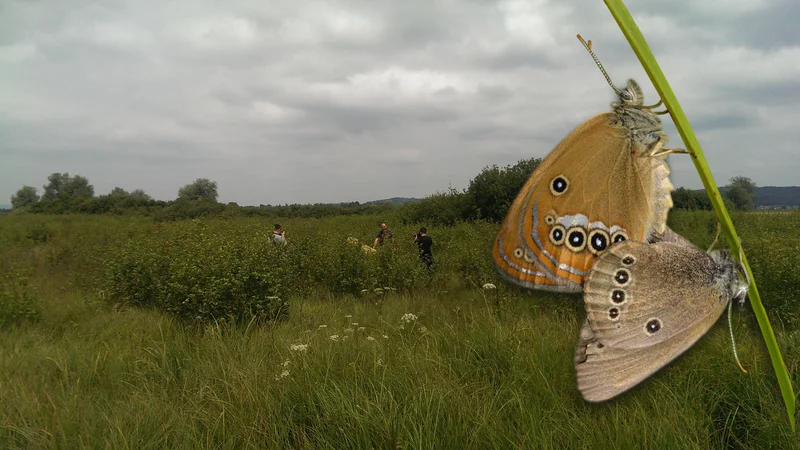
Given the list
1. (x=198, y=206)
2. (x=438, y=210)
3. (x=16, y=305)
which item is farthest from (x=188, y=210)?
(x=16, y=305)

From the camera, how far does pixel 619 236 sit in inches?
18.4

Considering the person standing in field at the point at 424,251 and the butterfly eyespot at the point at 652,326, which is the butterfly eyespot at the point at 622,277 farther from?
the person standing in field at the point at 424,251

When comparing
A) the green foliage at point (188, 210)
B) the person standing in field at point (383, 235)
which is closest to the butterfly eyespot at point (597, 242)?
the person standing in field at point (383, 235)

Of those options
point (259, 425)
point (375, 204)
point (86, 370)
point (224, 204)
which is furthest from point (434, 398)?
point (375, 204)

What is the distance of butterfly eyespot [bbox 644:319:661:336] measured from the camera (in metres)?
0.48

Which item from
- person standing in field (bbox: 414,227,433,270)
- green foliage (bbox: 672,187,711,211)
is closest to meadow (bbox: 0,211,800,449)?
green foliage (bbox: 672,187,711,211)

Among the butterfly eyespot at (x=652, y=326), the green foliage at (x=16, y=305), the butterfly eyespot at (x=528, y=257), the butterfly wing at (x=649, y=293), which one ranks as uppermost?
the butterfly eyespot at (x=528, y=257)

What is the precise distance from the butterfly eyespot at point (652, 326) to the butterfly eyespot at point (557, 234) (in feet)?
0.43

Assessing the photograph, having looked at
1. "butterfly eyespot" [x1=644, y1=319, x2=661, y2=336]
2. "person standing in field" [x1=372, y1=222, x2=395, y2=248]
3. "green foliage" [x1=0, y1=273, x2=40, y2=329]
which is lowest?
"green foliage" [x1=0, y1=273, x2=40, y2=329]

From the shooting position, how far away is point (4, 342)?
16.5 feet

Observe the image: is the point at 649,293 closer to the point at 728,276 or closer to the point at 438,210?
the point at 728,276

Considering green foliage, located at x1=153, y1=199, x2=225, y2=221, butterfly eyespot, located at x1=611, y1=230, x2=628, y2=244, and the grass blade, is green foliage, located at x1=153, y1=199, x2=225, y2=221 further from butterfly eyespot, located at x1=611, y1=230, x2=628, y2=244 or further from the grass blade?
the grass blade

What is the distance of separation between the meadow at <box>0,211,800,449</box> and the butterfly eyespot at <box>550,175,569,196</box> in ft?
0.42

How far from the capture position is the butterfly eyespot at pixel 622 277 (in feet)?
1.53
